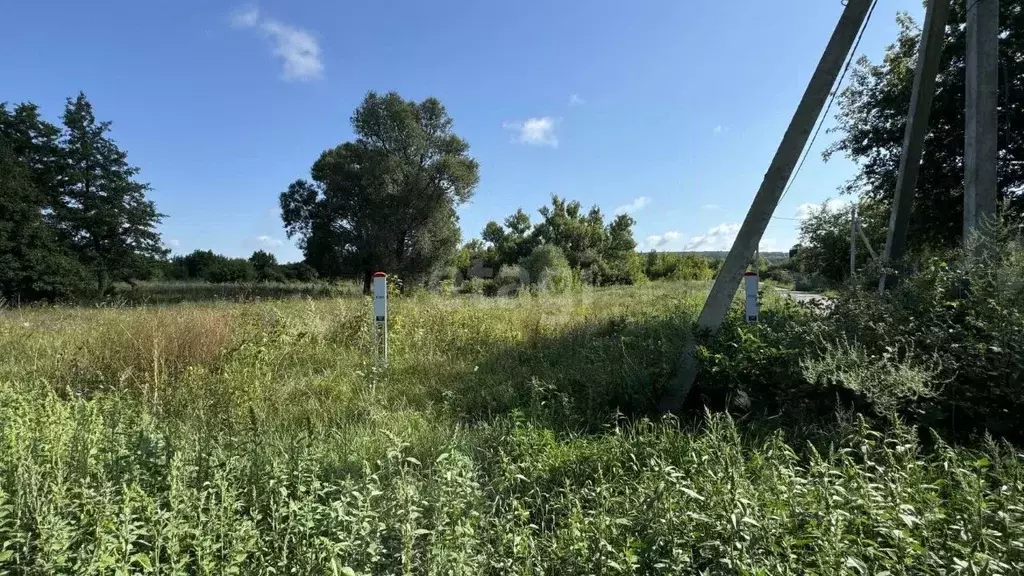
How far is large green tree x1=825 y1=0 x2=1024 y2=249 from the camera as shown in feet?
29.1

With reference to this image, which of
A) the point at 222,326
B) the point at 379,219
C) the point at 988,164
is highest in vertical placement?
the point at 379,219

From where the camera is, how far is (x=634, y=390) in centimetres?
388

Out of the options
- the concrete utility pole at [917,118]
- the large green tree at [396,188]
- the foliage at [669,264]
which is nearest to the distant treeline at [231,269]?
the large green tree at [396,188]

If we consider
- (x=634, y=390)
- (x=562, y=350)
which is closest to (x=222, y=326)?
(x=562, y=350)

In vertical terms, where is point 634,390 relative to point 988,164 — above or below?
below

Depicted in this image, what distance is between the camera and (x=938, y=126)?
954 cm

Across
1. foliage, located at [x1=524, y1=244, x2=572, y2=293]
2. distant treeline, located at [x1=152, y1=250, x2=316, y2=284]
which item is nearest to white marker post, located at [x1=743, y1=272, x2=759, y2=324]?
foliage, located at [x1=524, y1=244, x2=572, y2=293]

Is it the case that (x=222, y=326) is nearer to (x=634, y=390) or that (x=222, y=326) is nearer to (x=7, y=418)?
(x=7, y=418)

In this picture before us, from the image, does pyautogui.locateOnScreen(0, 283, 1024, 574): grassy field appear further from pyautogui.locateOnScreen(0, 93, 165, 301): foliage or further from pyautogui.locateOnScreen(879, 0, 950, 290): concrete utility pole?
pyautogui.locateOnScreen(0, 93, 165, 301): foliage

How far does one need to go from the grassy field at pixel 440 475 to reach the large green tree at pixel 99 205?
1332 cm

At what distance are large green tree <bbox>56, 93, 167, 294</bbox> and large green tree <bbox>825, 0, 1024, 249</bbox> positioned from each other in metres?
23.9

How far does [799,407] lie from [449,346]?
442 cm

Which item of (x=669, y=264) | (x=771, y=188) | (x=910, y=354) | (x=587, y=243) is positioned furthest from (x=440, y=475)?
(x=669, y=264)

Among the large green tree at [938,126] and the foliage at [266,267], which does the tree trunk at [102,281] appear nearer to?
the foliage at [266,267]
